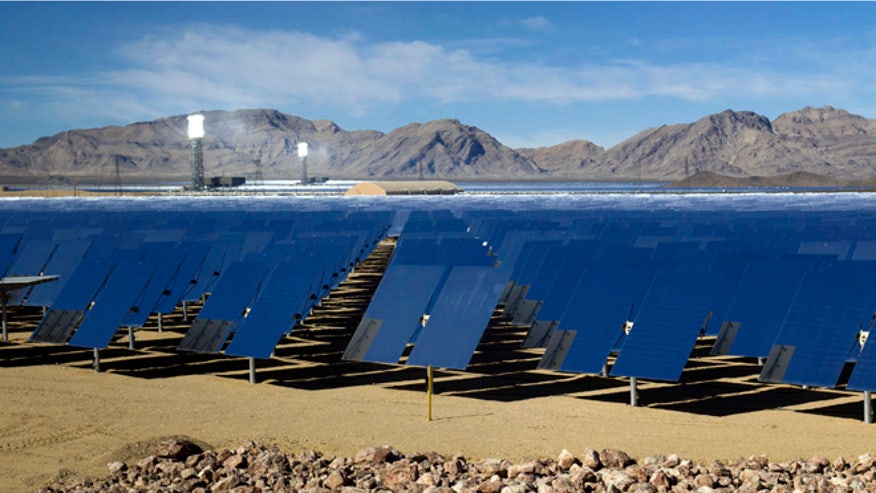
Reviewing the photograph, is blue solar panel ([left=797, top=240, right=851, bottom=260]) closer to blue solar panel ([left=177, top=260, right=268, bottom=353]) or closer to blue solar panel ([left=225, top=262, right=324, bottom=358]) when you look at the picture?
blue solar panel ([left=225, top=262, right=324, bottom=358])

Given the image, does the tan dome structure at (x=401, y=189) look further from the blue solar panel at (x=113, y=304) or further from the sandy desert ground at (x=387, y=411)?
the sandy desert ground at (x=387, y=411)

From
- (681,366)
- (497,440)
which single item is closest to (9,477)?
(497,440)

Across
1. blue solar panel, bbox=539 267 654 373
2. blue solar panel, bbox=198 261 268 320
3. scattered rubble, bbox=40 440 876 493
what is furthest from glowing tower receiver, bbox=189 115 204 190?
scattered rubble, bbox=40 440 876 493

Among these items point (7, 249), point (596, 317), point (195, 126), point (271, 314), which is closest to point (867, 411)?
point (596, 317)

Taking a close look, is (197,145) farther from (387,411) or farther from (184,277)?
(387,411)

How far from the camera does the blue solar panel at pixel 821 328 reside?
1062 centimetres

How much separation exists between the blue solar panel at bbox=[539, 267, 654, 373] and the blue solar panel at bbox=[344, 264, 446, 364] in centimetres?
167

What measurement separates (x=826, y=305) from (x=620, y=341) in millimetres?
2286

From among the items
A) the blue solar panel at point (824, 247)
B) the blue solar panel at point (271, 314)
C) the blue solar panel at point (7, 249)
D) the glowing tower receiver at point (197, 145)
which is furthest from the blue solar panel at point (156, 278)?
the glowing tower receiver at point (197, 145)

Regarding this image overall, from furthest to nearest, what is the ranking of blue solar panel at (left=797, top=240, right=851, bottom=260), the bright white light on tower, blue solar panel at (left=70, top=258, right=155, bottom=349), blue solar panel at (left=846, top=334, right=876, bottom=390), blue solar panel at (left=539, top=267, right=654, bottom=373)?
the bright white light on tower → blue solar panel at (left=797, top=240, right=851, bottom=260) → blue solar panel at (left=70, top=258, right=155, bottom=349) → blue solar panel at (left=539, top=267, right=654, bottom=373) → blue solar panel at (left=846, top=334, right=876, bottom=390)

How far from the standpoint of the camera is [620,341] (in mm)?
12148

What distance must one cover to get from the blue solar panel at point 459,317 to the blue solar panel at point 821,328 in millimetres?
3159

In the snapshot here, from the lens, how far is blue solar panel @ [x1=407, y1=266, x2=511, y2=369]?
466 inches

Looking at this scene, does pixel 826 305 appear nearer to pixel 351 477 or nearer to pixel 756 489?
pixel 756 489
